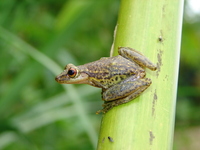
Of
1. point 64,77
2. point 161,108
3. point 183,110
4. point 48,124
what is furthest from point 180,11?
point 183,110

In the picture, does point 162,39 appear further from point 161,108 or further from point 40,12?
point 40,12

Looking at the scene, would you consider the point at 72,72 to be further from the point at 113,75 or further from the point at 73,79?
the point at 113,75

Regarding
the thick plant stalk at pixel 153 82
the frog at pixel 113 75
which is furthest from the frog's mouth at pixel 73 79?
the thick plant stalk at pixel 153 82

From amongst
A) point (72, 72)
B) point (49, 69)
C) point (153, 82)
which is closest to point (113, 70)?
point (72, 72)

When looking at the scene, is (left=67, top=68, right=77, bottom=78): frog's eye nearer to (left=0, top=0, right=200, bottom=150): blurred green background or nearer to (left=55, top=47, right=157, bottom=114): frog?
(left=55, top=47, right=157, bottom=114): frog

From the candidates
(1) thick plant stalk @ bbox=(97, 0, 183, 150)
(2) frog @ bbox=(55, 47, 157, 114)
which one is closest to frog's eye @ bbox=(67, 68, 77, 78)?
(2) frog @ bbox=(55, 47, 157, 114)

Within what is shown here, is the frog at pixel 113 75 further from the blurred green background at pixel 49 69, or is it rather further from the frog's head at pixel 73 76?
the blurred green background at pixel 49 69
